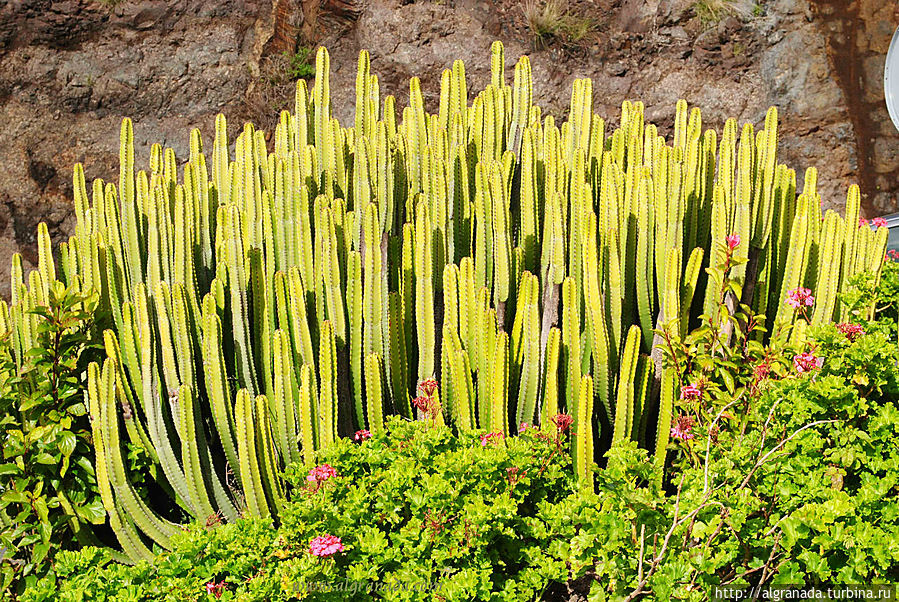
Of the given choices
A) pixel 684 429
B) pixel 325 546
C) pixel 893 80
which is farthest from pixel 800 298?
pixel 325 546

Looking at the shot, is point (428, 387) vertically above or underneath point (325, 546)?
above

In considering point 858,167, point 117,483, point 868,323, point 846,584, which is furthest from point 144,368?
point 858,167

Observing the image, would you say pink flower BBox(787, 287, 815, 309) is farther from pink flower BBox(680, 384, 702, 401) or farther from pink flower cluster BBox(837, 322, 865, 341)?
pink flower BBox(680, 384, 702, 401)

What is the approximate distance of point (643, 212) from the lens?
3.29m

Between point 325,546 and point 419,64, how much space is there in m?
6.42

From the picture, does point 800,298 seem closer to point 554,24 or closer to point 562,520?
point 562,520

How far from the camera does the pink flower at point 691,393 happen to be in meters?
2.89

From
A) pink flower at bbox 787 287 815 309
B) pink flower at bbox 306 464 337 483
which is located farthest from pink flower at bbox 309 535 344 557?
pink flower at bbox 787 287 815 309

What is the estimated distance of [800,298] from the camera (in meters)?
3.22

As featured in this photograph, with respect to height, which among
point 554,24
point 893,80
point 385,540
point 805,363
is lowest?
point 385,540

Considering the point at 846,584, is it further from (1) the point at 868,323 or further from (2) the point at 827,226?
(2) the point at 827,226

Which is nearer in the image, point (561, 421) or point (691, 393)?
point (561, 421)

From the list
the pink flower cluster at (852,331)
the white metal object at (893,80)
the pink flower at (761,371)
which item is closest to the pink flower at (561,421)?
the pink flower at (761,371)

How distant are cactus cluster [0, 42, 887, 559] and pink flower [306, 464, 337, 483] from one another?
0.87 ft
